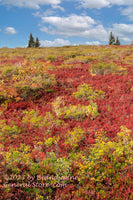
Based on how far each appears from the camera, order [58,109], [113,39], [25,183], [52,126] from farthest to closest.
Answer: [113,39] → [58,109] → [52,126] → [25,183]

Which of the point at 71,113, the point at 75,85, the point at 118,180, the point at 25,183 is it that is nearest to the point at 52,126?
the point at 71,113

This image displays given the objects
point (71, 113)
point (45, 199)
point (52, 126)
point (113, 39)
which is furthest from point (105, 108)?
point (113, 39)

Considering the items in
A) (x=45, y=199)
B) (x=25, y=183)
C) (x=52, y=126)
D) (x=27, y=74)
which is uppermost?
(x=27, y=74)

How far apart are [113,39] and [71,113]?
5497cm

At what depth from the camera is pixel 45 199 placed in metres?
3.53

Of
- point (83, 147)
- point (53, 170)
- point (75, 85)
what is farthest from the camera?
point (75, 85)

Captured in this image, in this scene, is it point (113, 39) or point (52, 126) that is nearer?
point (52, 126)

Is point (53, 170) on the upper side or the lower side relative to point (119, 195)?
upper

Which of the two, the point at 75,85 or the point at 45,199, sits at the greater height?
the point at 75,85

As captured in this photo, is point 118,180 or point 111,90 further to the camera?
point 111,90

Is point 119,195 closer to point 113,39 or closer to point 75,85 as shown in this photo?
point 75,85

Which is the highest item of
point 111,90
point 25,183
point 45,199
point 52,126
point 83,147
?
point 111,90

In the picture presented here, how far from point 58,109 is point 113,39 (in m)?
54.7

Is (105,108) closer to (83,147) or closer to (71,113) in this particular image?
(71,113)
